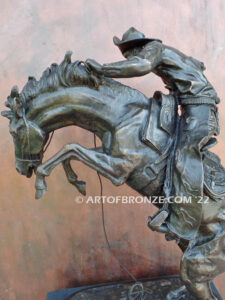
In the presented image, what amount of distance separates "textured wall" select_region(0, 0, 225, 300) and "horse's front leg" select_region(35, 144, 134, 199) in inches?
28.8

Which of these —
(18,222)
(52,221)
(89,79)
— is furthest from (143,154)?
(18,222)

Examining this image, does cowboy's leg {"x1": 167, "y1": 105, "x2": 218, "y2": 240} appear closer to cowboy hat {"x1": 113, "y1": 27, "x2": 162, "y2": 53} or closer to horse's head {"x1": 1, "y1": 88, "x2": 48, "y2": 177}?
cowboy hat {"x1": 113, "y1": 27, "x2": 162, "y2": 53}

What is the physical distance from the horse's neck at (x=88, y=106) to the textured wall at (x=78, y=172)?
0.70 m

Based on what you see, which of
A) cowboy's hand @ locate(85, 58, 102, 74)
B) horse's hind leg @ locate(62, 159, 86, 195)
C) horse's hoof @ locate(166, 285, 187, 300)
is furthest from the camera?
horse's hoof @ locate(166, 285, 187, 300)

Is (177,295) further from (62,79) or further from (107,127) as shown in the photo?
(62,79)

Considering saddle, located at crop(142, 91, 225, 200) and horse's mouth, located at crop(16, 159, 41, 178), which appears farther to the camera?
horse's mouth, located at crop(16, 159, 41, 178)

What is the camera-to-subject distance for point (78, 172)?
191cm

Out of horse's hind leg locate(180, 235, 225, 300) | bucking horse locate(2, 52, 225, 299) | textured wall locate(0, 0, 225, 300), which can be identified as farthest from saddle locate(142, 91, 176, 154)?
textured wall locate(0, 0, 225, 300)

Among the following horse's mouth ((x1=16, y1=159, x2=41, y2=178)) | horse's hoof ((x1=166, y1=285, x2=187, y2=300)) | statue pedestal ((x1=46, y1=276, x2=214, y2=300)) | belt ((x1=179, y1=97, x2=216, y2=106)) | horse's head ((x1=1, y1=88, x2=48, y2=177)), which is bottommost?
statue pedestal ((x1=46, y1=276, x2=214, y2=300))

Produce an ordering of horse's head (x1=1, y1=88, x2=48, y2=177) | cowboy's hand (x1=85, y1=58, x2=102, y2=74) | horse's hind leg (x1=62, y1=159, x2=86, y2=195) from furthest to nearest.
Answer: horse's hind leg (x1=62, y1=159, x2=86, y2=195)
horse's head (x1=1, y1=88, x2=48, y2=177)
cowboy's hand (x1=85, y1=58, x2=102, y2=74)

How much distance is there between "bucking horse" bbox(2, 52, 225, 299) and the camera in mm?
1132

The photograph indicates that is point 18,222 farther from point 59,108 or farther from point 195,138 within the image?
point 195,138

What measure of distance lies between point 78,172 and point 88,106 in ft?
2.76

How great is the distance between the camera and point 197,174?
43.7 inches
